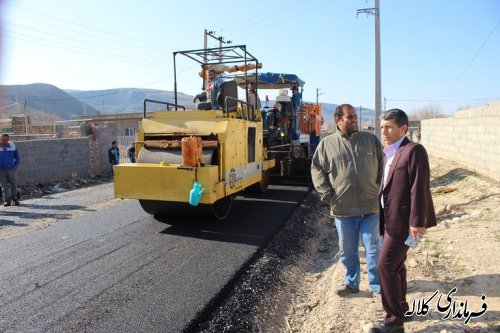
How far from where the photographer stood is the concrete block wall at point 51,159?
10.4 metres

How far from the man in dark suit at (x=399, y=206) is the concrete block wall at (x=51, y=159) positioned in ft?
32.8

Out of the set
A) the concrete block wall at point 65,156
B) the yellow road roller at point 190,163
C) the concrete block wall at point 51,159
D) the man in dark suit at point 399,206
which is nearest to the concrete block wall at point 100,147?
the concrete block wall at point 65,156

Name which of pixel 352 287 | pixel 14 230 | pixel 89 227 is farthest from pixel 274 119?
pixel 352 287

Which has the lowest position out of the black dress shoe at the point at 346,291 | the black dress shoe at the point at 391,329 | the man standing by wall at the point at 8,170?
the black dress shoe at the point at 346,291

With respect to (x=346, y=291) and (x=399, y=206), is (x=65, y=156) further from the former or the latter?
(x=399, y=206)

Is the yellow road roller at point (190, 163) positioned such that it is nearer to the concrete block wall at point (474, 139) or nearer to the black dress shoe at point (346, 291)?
the black dress shoe at point (346, 291)

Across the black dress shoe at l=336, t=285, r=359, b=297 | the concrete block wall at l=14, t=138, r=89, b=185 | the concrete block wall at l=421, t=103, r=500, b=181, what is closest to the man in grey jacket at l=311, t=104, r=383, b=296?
the black dress shoe at l=336, t=285, r=359, b=297

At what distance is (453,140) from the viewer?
1180cm

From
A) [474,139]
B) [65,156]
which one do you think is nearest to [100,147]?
[65,156]

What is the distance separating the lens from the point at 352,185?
11.6 feet

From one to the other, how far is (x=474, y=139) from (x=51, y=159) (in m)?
11.1

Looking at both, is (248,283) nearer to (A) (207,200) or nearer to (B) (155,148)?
(A) (207,200)

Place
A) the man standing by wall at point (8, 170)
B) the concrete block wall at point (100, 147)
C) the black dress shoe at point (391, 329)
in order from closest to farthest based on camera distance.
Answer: the black dress shoe at point (391, 329) → the man standing by wall at point (8, 170) → the concrete block wall at point (100, 147)

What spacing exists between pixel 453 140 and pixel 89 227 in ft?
33.9
